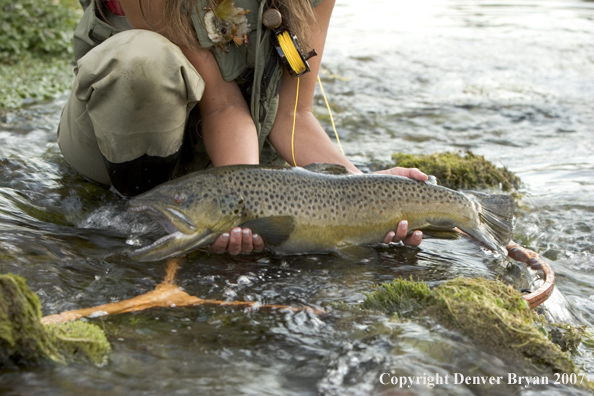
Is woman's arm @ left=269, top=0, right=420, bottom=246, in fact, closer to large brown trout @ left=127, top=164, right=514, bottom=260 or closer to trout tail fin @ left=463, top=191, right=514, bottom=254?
large brown trout @ left=127, top=164, right=514, bottom=260

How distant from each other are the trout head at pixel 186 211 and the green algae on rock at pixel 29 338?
903 mm

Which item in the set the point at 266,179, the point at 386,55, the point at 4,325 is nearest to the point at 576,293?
the point at 266,179

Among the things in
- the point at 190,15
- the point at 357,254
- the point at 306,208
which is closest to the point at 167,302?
the point at 306,208

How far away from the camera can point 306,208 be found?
3.23m

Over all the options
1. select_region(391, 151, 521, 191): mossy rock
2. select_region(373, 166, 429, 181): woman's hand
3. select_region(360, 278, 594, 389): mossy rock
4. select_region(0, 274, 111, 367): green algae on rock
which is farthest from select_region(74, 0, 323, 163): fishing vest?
select_region(0, 274, 111, 367): green algae on rock

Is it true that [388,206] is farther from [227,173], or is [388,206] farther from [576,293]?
[576,293]

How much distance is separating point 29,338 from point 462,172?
13.4ft

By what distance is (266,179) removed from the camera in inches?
126

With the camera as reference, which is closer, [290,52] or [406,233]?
[406,233]

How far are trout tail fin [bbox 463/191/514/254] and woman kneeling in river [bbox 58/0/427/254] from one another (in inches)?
14.1

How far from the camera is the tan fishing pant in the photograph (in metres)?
3.18

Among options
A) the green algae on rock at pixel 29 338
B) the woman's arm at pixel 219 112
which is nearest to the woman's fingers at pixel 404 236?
the woman's arm at pixel 219 112

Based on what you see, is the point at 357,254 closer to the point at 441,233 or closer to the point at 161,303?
the point at 441,233

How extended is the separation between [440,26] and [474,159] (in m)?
9.35
